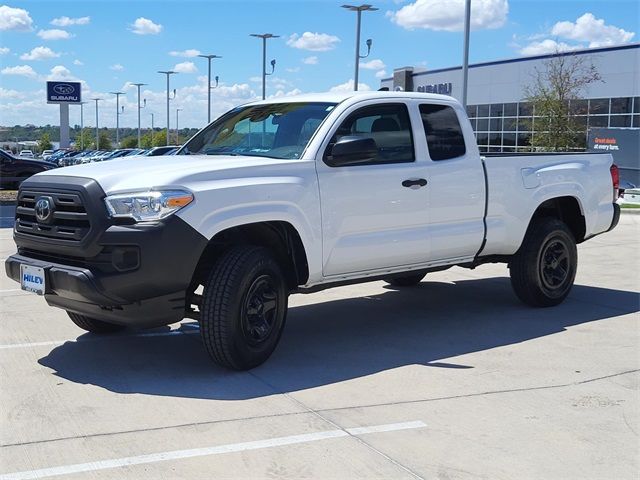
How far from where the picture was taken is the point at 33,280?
18.5 feet

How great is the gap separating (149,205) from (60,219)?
723mm

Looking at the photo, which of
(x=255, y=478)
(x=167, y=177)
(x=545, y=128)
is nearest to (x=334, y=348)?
(x=167, y=177)

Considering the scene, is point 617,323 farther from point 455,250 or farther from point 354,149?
point 354,149

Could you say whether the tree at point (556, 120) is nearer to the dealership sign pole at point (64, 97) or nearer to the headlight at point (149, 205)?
the dealership sign pole at point (64, 97)

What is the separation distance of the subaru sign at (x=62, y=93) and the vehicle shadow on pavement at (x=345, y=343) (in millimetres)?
41211

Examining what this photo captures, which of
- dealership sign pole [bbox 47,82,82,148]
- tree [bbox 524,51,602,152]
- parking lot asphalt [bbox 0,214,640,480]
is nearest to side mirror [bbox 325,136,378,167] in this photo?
parking lot asphalt [bbox 0,214,640,480]

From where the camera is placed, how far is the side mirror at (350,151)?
606cm

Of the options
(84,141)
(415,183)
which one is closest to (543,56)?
(415,183)

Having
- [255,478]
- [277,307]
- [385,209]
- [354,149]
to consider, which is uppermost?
[354,149]

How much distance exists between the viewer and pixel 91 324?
674 cm

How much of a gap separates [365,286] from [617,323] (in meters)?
3.00

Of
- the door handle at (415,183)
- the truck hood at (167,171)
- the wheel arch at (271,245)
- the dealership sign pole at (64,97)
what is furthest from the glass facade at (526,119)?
the truck hood at (167,171)

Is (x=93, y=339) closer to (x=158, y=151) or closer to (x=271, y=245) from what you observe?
(x=271, y=245)

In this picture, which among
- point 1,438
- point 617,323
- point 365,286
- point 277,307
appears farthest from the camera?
point 365,286
